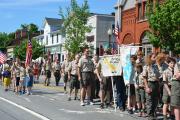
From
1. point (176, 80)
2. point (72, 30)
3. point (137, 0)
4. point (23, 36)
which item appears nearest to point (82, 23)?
point (72, 30)

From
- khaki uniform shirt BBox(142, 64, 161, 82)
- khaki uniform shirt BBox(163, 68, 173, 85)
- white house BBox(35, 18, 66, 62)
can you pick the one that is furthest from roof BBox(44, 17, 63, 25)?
khaki uniform shirt BBox(163, 68, 173, 85)

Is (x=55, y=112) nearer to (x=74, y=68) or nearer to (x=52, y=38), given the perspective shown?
(x=74, y=68)

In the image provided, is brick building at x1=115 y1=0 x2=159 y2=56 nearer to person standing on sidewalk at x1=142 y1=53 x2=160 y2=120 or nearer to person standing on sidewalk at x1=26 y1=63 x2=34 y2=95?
person standing on sidewalk at x1=26 y1=63 x2=34 y2=95

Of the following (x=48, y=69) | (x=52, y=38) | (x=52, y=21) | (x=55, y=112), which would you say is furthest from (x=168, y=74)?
(x=52, y=21)

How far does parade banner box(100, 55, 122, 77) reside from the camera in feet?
50.3

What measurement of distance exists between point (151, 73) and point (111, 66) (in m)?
2.83

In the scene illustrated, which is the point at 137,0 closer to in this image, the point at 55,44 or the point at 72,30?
the point at 72,30

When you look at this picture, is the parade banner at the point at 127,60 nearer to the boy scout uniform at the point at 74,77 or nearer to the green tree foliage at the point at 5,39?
the boy scout uniform at the point at 74,77

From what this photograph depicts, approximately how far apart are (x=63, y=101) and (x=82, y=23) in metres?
28.5

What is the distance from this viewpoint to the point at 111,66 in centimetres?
1551

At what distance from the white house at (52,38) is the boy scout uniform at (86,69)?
56.1 meters

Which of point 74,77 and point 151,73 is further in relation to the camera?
point 74,77

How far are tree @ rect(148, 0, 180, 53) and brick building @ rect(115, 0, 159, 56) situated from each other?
12.2m

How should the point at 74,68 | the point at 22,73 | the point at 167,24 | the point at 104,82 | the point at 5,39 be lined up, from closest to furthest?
1. the point at 104,82
2. the point at 74,68
3. the point at 22,73
4. the point at 167,24
5. the point at 5,39
